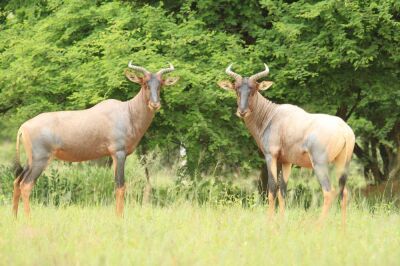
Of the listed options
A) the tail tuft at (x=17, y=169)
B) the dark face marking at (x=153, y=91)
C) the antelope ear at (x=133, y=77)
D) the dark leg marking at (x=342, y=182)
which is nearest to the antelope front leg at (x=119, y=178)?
the dark face marking at (x=153, y=91)

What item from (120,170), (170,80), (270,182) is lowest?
(270,182)

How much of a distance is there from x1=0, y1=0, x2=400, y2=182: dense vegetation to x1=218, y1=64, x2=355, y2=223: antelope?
280 cm

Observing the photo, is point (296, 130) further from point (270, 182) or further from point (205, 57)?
point (205, 57)

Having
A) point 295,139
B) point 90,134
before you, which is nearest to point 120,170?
point 90,134

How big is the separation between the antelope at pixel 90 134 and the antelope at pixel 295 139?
4.62 ft

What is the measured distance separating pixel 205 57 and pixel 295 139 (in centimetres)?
493

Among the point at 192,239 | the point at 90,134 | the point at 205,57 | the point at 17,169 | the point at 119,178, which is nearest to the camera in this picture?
the point at 192,239

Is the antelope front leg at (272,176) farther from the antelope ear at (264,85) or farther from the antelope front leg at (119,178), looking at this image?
the antelope front leg at (119,178)

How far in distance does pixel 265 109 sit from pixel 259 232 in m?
3.49

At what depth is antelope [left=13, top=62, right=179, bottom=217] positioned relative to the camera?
38.0 feet

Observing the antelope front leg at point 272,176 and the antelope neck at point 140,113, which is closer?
the antelope front leg at point 272,176

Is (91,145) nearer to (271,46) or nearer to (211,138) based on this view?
(211,138)

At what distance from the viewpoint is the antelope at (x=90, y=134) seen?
1159cm

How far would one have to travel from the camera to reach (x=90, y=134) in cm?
1195
